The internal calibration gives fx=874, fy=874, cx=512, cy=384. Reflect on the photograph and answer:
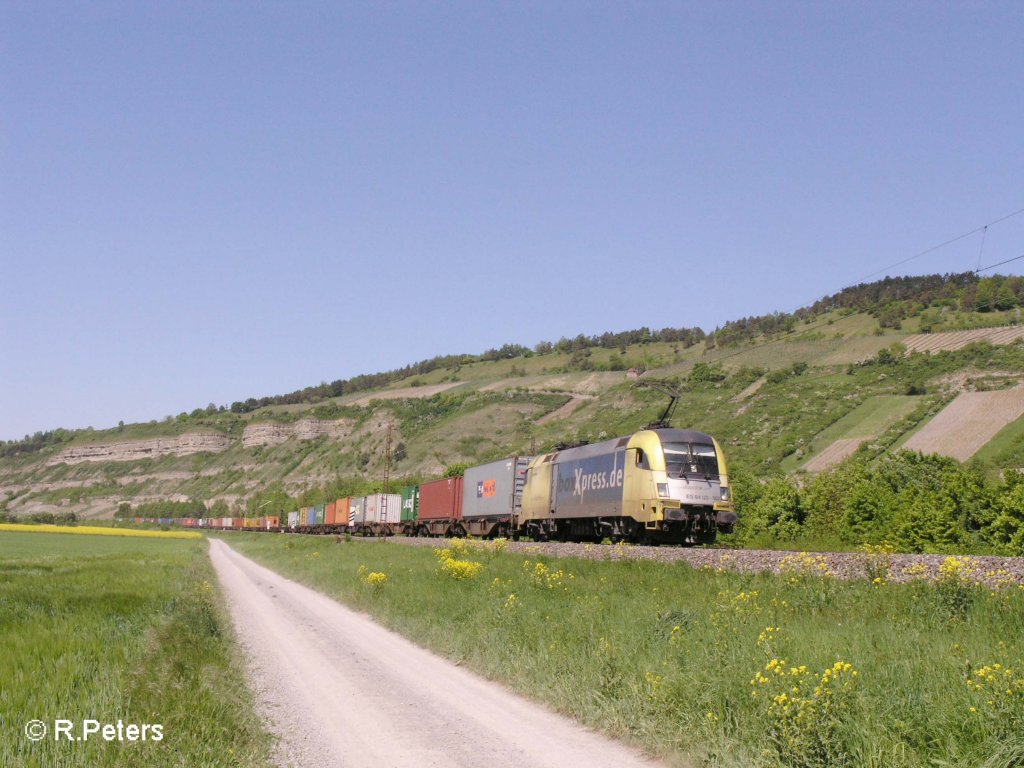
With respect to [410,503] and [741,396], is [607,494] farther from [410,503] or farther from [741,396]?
[741,396]

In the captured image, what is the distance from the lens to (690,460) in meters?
26.8

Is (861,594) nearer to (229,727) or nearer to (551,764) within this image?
(551,764)

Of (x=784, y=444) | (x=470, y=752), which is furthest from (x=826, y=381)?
(x=470, y=752)

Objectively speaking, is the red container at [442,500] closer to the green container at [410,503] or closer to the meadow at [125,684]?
the green container at [410,503]

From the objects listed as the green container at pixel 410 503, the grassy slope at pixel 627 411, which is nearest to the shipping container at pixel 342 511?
the green container at pixel 410 503

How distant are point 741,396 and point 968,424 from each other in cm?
3326

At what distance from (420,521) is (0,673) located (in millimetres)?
51817

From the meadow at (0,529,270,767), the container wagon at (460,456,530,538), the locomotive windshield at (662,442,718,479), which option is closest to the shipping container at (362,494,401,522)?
the container wagon at (460,456,530,538)

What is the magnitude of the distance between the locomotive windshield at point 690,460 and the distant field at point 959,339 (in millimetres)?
81556

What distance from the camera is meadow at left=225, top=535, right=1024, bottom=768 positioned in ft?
22.0

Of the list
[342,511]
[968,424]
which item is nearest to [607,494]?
[968,424]

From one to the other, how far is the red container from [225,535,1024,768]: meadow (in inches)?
1343

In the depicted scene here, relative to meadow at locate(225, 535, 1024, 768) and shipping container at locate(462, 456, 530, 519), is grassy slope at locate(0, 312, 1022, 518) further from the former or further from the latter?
meadow at locate(225, 535, 1024, 768)

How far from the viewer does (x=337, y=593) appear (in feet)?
87.5
